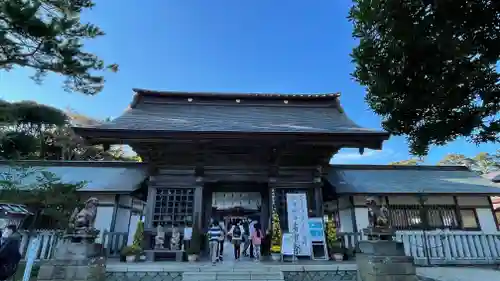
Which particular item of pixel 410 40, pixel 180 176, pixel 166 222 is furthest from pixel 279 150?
pixel 410 40

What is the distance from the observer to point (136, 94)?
37.8 feet

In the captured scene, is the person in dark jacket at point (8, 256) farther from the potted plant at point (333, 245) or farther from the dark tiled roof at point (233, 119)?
the potted plant at point (333, 245)

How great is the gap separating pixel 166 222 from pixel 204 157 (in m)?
2.48

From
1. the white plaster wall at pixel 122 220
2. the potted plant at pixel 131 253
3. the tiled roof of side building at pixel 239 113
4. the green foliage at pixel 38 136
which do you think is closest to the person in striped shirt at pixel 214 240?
the potted plant at pixel 131 253

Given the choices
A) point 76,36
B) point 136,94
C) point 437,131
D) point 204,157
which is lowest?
point 437,131

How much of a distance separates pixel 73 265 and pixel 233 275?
337cm

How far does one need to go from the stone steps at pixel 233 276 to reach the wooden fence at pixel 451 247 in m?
5.00

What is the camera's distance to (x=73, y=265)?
5.47 metres

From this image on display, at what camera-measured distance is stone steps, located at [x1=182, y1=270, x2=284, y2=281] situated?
6035 millimetres

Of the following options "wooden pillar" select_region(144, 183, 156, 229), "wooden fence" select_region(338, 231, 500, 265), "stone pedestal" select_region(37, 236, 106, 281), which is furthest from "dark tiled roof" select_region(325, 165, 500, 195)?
"stone pedestal" select_region(37, 236, 106, 281)

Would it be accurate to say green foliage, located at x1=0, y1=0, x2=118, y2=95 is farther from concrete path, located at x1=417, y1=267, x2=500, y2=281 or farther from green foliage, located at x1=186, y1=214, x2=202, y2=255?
concrete path, located at x1=417, y1=267, x2=500, y2=281

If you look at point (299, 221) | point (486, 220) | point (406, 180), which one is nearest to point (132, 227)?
point (299, 221)

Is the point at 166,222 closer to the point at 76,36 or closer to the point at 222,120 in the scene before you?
the point at 222,120

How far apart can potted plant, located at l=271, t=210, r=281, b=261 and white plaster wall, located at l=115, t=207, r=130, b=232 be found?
6.62 metres
